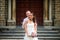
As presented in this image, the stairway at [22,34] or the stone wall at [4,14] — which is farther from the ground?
the stone wall at [4,14]

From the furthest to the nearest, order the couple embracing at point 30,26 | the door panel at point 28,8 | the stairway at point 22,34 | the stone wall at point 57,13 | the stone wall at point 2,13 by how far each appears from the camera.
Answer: the door panel at point 28,8 < the stone wall at point 57,13 < the stone wall at point 2,13 < the stairway at point 22,34 < the couple embracing at point 30,26

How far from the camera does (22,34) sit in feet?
46.1

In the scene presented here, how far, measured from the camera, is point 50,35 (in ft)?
46.0

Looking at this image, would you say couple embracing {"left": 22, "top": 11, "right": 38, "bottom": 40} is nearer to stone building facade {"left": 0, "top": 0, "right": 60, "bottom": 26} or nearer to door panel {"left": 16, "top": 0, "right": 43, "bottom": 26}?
stone building facade {"left": 0, "top": 0, "right": 60, "bottom": 26}

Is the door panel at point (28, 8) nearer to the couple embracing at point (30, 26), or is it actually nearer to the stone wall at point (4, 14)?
the stone wall at point (4, 14)

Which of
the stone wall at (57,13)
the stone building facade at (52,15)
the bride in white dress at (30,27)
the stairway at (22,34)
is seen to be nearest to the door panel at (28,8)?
the stone building facade at (52,15)

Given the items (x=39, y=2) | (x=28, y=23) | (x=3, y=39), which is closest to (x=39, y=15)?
(x=39, y=2)

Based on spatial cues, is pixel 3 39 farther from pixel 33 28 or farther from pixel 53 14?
pixel 33 28

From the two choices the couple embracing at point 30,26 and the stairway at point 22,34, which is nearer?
the couple embracing at point 30,26

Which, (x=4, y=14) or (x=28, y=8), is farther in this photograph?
(x=28, y=8)

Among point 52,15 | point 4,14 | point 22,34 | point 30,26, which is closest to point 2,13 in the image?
point 4,14

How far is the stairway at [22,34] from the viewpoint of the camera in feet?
44.8

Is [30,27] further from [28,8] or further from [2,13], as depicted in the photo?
[28,8]

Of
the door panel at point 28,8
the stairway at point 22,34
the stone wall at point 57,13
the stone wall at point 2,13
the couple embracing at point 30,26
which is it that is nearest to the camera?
the couple embracing at point 30,26
